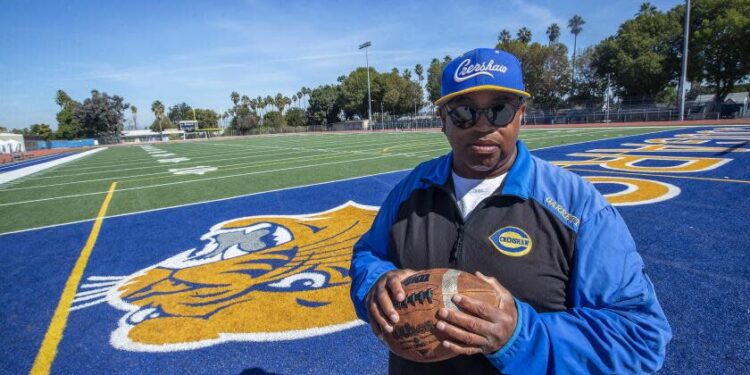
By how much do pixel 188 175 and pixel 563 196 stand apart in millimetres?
14448

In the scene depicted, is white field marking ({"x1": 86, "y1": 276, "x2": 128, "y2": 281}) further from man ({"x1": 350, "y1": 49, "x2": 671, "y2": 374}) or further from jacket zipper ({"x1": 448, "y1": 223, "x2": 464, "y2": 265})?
jacket zipper ({"x1": 448, "y1": 223, "x2": 464, "y2": 265})

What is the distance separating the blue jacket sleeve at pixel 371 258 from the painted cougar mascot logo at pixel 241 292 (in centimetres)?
159

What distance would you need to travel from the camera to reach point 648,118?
41094 millimetres

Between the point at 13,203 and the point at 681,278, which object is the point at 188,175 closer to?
the point at 13,203

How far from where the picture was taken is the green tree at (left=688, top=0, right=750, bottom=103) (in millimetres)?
39000

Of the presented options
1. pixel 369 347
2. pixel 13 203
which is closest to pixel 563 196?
pixel 369 347

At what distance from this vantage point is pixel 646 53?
46.2 meters

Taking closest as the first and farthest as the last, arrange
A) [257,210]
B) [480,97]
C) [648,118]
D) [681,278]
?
[480,97]
[681,278]
[257,210]
[648,118]

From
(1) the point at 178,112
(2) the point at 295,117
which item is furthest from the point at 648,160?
(1) the point at 178,112

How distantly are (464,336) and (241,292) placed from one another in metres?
3.40

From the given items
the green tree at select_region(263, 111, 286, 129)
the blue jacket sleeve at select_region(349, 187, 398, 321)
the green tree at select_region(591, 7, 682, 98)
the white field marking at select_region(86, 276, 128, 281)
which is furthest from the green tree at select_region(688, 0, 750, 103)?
the green tree at select_region(263, 111, 286, 129)

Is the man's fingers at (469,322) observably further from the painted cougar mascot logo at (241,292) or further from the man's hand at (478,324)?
the painted cougar mascot logo at (241,292)

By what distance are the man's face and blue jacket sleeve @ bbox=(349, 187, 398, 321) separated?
18.5 inches

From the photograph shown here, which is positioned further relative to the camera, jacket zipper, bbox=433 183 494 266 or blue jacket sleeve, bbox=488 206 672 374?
jacket zipper, bbox=433 183 494 266
